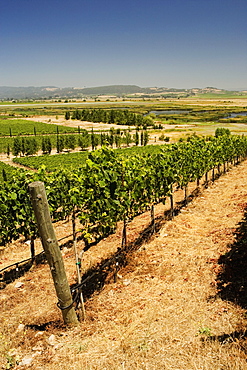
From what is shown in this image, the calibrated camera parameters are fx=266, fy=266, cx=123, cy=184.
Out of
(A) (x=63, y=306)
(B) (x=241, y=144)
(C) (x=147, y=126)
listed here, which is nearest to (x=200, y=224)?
(A) (x=63, y=306)

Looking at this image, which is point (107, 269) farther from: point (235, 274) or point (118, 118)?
point (118, 118)

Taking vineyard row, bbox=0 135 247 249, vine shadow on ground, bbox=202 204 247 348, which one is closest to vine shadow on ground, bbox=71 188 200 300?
vineyard row, bbox=0 135 247 249

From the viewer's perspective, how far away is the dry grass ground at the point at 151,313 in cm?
475

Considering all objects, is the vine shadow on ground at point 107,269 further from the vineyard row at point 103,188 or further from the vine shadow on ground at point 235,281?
the vine shadow on ground at point 235,281

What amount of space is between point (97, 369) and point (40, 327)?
2.22 m

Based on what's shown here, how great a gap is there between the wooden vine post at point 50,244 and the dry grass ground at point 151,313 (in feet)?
2.12

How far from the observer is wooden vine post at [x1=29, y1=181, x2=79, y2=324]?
16.3ft

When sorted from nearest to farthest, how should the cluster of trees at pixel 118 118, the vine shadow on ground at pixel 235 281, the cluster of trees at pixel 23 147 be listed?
the vine shadow on ground at pixel 235 281
the cluster of trees at pixel 23 147
the cluster of trees at pixel 118 118

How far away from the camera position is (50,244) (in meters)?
5.28

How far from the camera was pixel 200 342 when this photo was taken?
16.2 ft

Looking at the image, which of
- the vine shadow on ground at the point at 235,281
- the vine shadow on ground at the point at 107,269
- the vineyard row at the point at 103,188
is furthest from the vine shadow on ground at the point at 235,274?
the vineyard row at the point at 103,188

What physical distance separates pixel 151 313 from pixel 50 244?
2923 millimetres

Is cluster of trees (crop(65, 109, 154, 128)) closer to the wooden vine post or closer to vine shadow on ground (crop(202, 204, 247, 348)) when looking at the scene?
vine shadow on ground (crop(202, 204, 247, 348))

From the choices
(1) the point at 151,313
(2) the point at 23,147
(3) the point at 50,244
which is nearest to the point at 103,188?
(3) the point at 50,244
